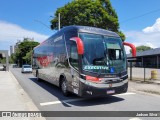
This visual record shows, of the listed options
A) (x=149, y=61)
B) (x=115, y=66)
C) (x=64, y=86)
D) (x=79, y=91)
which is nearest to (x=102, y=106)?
(x=79, y=91)

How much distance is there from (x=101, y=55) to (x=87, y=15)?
79.1 ft

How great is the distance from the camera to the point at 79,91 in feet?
29.0

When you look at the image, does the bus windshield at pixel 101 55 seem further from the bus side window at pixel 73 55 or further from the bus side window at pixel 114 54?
the bus side window at pixel 73 55

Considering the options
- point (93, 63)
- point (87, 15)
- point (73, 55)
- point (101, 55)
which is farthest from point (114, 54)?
point (87, 15)

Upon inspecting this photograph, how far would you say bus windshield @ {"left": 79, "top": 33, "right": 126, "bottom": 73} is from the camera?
8.91 meters

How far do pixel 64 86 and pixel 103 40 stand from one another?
3.13 meters

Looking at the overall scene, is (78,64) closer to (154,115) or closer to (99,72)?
(99,72)

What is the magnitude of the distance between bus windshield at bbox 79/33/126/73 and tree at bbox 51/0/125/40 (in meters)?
22.7

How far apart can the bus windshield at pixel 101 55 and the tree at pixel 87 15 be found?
74.4 feet

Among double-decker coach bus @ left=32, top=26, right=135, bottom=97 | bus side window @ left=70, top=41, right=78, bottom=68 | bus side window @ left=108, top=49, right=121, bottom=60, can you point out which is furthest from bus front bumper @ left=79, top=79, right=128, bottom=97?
bus side window @ left=108, top=49, right=121, bottom=60

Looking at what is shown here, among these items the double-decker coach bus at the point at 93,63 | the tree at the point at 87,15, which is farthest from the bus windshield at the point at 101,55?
the tree at the point at 87,15

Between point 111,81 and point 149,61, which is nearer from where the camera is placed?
point 111,81

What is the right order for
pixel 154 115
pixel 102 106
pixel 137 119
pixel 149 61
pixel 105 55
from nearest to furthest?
pixel 137 119, pixel 154 115, pixel 102 106, pixel 105 55, pixel 149 61

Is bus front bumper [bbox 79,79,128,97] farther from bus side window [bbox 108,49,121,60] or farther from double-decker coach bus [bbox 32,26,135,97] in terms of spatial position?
bus side window [bbox 108,49,121,60]
